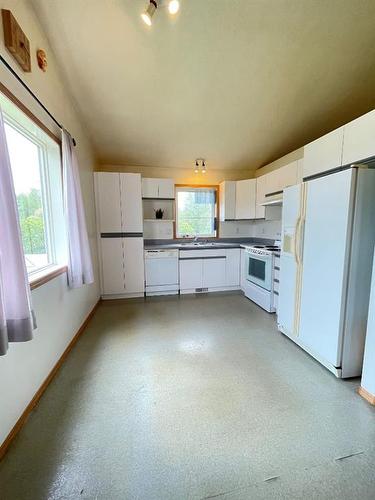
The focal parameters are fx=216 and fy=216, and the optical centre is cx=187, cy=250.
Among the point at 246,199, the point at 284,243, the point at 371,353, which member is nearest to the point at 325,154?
the point at 284,243

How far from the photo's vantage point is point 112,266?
376 cm

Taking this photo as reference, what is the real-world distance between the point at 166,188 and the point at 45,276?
2725 mm

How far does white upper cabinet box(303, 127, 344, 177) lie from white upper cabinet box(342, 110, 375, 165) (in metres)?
0.06

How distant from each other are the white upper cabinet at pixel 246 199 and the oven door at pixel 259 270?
83 cm

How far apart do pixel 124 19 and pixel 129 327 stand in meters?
3.14

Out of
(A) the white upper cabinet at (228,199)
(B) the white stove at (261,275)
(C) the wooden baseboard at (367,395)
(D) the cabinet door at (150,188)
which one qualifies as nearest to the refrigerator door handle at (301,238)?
(B) the white stove at (261,275)

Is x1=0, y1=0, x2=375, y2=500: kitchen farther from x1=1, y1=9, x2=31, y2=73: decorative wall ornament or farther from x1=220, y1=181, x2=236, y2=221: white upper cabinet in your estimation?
x1=220, y1=181, x2=236, y2=221: white upper cabinet

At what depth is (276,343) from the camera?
2.38m

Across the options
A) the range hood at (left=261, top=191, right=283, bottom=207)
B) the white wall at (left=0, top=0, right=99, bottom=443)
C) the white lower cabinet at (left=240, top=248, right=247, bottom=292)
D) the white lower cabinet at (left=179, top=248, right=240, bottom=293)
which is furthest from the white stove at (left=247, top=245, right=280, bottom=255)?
the white wall at (left=0, top=0, right=99, bottom=443)

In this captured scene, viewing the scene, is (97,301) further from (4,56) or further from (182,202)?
(4,56)

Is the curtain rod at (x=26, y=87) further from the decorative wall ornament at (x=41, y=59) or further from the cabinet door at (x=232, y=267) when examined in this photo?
the cabinet door at (x=232, y=267)

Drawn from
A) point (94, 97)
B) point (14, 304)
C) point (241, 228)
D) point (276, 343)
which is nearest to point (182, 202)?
point (241, 228)

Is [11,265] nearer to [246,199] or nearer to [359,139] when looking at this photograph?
[359,139]

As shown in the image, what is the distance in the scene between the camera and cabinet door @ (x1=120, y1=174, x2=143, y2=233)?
3633 mm
